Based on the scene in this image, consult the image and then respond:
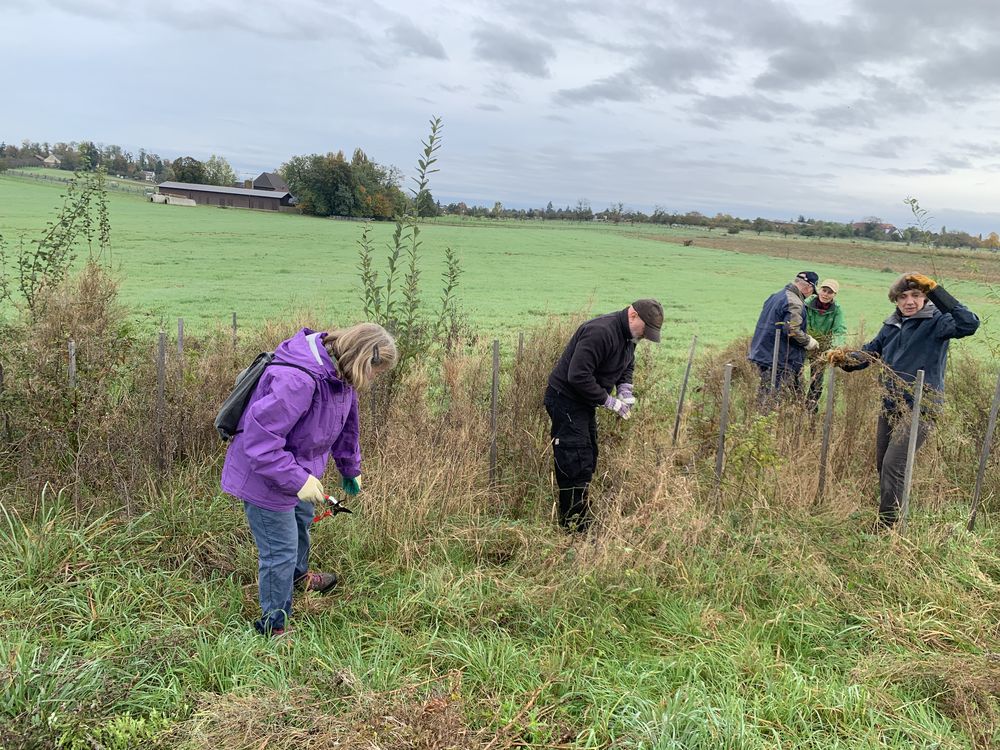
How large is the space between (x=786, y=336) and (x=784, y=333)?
7cm

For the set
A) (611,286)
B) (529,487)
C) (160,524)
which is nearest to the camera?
(160,524)

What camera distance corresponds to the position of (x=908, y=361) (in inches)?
190

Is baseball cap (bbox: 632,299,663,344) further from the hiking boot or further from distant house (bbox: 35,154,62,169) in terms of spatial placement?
distant house (bbox: 35,154,62,169)

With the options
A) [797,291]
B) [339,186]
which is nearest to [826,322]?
[797,291]

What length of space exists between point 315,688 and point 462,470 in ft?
6.98

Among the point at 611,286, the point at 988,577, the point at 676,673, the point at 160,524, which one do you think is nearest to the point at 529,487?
the point at 676,673

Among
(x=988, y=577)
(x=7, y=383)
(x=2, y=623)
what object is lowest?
(x=2, y=623)

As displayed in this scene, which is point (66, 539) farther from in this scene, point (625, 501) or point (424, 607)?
point (625, 501)

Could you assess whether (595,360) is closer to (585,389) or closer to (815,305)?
(585,389)

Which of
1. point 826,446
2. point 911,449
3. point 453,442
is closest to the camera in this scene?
point 911,449

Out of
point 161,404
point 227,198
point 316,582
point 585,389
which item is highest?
point 227,198

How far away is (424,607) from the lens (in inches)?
138

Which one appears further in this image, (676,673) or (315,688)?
(676,673)

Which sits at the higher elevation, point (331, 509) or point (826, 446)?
point (826, 446)
